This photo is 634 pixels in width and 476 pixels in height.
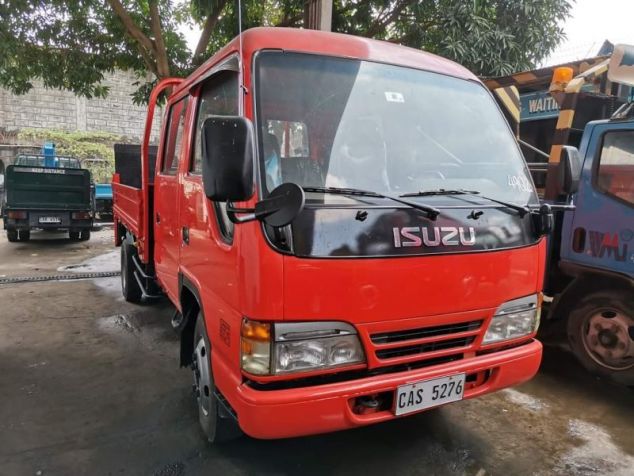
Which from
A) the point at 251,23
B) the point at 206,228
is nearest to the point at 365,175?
the point at 206,228

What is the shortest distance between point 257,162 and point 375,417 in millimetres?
1215

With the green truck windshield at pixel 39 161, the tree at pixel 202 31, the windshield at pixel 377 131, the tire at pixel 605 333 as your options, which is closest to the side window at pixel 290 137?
the windshield at pixel 377 131

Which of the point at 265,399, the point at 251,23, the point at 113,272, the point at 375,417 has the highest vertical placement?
the point at 251,23

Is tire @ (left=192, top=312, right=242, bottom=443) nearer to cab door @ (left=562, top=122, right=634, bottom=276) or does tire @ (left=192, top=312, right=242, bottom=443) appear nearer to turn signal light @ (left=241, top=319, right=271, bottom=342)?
turn signal light @ (left=241, top=319, right=271, bottom=342)

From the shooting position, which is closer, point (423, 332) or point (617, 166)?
point (423, 332)

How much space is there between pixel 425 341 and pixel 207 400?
125 cm

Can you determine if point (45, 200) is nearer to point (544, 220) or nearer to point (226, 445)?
point (226, 445)

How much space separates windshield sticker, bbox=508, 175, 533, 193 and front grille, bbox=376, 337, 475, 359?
2.79 ft

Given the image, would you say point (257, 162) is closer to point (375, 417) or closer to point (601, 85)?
point (375, 417)

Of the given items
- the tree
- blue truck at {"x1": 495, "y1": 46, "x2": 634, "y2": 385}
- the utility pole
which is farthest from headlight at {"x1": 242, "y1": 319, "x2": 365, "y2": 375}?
the tree

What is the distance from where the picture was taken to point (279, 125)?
2129 millimetres

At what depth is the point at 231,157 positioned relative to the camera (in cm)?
175

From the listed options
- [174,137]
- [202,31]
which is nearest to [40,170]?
[202,31]

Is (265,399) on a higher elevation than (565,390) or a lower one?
higher
